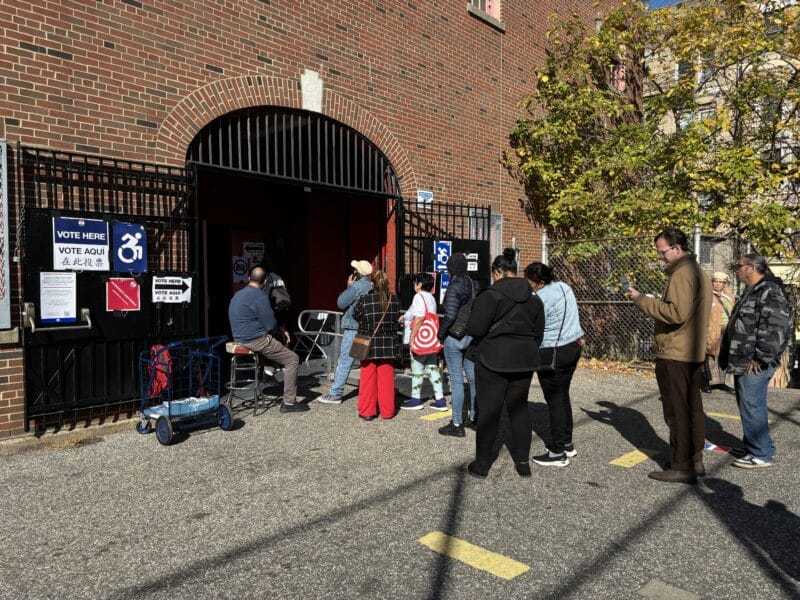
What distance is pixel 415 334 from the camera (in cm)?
692

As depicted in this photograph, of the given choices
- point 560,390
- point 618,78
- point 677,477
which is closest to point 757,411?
point 677,477

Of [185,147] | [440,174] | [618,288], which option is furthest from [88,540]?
[618,288]

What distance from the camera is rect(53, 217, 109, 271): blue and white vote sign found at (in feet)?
19.6

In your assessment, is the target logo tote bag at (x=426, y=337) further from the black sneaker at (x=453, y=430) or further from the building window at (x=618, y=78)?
the building window at (x=618, y=78)

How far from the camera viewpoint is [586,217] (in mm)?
12016

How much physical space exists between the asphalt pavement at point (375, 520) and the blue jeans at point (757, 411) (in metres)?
0.20

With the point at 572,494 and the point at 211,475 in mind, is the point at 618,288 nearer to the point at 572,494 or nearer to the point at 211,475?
the point at 572,494

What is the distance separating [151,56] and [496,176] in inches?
264

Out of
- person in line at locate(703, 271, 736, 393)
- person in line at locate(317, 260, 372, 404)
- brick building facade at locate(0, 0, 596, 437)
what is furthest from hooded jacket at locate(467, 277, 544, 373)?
person in line at locate(703, 271, 736, 393)

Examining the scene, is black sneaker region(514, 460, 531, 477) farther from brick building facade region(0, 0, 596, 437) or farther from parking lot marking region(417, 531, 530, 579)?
brick building facade region(0, 0, 596, 437)

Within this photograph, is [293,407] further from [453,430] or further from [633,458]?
[633,458]

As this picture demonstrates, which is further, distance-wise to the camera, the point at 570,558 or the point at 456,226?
the point at 456,226

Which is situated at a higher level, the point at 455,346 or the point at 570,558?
the point at 455,346

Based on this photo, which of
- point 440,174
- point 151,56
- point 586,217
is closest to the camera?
point 151,56
